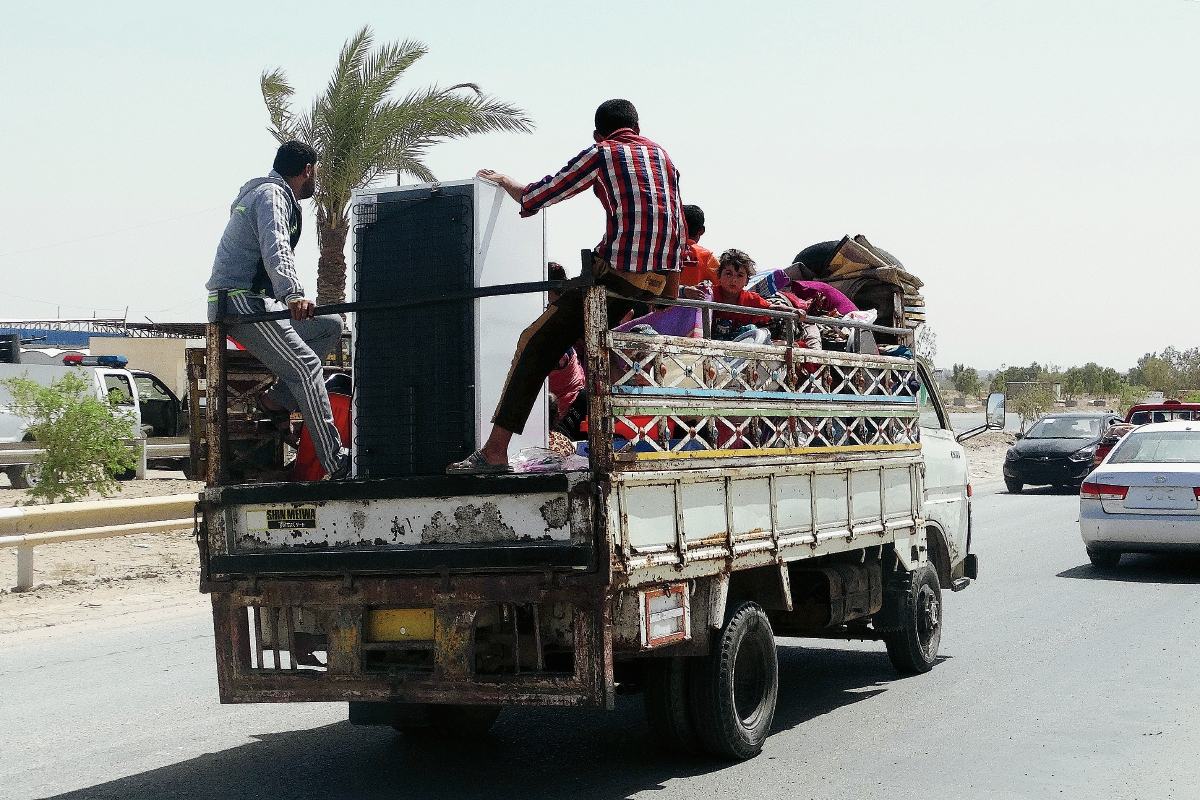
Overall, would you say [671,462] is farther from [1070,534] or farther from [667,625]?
[1070,534]

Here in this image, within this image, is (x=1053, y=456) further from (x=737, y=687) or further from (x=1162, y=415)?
(x=737, y=687)

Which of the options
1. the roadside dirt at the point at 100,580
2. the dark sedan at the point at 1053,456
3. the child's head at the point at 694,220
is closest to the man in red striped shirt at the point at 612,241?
the child's head at the point at 694,220

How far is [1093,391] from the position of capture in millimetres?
94750

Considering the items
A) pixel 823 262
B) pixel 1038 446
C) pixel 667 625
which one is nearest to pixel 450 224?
pixel 667 625

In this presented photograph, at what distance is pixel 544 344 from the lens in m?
5.33

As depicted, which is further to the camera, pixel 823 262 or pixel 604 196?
pixel 823 262

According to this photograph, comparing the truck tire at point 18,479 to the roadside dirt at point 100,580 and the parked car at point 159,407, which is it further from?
the roadside dirt at point 100,580

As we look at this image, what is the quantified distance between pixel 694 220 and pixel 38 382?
16.6 metres

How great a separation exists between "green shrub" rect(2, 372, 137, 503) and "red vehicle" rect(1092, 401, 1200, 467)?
54.0ft

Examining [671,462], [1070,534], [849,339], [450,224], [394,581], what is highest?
[450,224]

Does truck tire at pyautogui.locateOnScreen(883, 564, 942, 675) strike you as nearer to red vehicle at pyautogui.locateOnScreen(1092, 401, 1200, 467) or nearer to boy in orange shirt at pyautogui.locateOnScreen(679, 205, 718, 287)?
boy in orange shirt at pyautogui.locateOnScreen(679, 205, 718, 287)

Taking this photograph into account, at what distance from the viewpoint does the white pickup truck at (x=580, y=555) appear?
484 cm

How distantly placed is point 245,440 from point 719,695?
8.49ft

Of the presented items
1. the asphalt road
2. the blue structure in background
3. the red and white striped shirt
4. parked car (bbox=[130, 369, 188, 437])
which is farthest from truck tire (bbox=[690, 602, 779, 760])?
the blue structure in background
